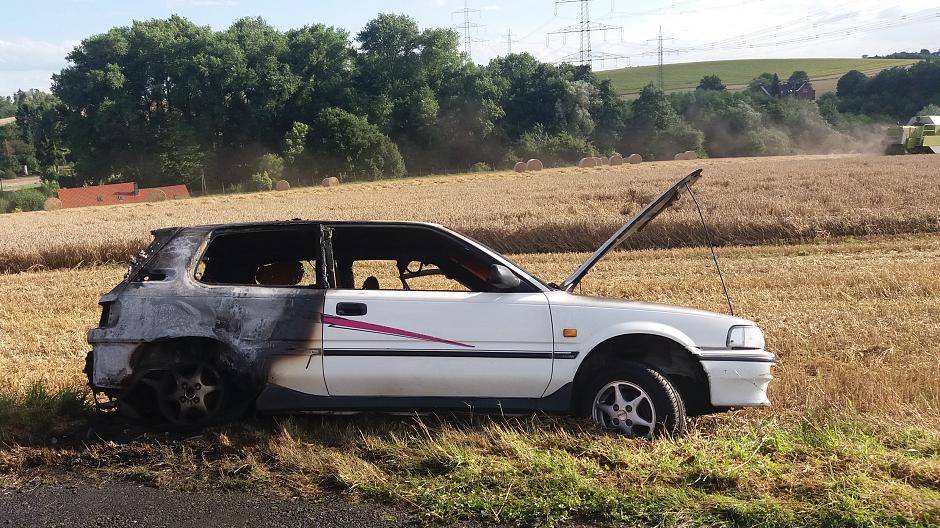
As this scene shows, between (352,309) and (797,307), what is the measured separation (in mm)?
6880

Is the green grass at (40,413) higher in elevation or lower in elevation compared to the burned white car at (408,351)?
lower

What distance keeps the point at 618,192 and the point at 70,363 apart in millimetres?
19934

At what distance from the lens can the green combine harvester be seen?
45531 millimetres

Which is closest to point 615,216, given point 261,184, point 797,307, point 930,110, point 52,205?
point 797,307

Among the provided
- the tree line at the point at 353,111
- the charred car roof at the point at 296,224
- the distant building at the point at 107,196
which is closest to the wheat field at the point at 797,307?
the charred car roof at the point at 296,224

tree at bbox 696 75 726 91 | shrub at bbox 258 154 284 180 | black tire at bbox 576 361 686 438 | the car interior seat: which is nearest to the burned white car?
black tire at bbox 576 361 686 438

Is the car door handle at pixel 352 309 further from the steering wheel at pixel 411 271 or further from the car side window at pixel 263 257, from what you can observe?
the steering wheel at pixel 411 271

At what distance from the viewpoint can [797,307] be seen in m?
10.3

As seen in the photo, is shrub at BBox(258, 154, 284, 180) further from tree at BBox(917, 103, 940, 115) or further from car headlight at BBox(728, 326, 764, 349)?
car headlight at BBox(728, 326, 764, 349)

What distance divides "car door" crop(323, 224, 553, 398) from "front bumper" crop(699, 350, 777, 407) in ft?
3.49

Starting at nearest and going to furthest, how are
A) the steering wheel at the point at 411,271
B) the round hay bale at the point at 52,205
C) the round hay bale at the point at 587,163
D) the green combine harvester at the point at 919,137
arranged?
the steering wheel at the point at 411,271 → the round hay bale at the point at 52,205 → the green combine harvester at the point at 919,137 → the round hay bale at the point at 587,163

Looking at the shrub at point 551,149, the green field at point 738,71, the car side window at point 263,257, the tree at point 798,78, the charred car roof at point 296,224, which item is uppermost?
the green field at point 738,71

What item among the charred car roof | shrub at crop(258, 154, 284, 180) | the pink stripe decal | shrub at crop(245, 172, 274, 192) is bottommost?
the pink stripe decal

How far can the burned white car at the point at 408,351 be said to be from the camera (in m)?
5.34
